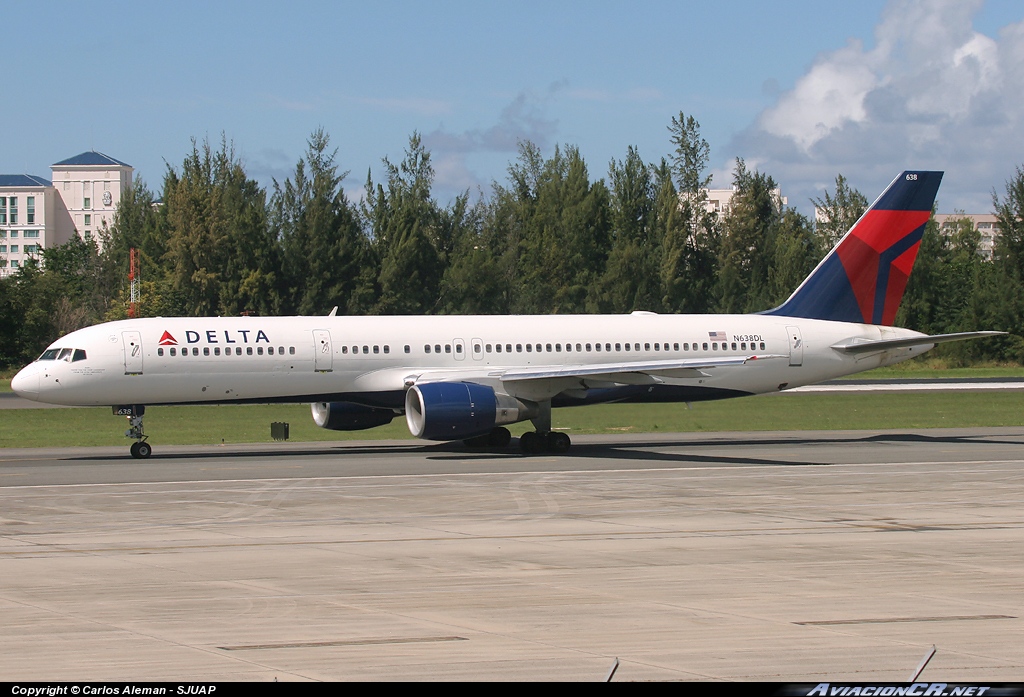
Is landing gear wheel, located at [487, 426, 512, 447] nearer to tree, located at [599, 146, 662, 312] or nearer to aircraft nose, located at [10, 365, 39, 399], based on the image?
aircraft nose, located at [10, 365, 39, 399]

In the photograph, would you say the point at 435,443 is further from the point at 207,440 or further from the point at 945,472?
the point at 945,472

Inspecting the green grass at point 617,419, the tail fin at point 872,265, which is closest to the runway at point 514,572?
the tail fin at point 872,265

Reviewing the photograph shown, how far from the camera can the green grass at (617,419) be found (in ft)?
133

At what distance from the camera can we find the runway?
34.1 ft

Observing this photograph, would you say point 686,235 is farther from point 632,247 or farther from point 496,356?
point 496,356

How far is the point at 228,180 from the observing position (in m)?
102

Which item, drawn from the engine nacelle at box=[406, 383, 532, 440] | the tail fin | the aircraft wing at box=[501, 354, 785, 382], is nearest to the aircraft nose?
the engine nacelle at box=[406, 383, 532, 440]

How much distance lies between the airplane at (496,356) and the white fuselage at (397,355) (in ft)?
0.13

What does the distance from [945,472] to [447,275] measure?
223 feet

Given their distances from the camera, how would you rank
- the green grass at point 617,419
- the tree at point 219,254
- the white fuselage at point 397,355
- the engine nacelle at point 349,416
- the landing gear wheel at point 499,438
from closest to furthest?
the white fuselage at point 397,355 < the engine nacelle at point 349,416 < the landing gear wheel at point 499,438 < the green grass at point 617,419 < the tree at point 219,254

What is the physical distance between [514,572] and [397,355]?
19.2m

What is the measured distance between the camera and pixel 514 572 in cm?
1495

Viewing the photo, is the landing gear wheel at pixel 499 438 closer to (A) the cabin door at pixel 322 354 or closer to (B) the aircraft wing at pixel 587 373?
(B) the aircraft wing at pixel 587 373

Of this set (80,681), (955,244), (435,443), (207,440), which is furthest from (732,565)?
(955,244)
